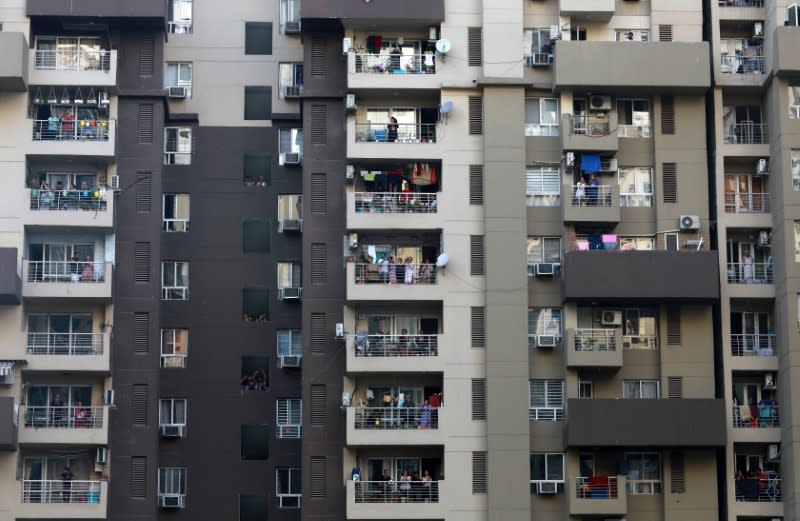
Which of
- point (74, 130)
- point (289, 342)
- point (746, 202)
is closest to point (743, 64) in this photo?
point (746, 202)

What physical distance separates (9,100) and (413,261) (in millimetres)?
18580

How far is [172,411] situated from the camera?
76.9 meters

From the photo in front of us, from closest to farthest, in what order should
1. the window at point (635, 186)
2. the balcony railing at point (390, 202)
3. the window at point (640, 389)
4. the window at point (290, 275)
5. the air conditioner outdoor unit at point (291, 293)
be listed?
the window at point (640, 389)
the balcony railing at point (390, 202)
the window at point (635, 186)
the air conditioner outdoor unit at point (291, 293)
the window at point (290, 275)

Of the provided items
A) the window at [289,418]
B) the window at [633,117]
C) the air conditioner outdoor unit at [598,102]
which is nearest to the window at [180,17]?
the window at [289,418]

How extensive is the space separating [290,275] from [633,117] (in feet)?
54.0

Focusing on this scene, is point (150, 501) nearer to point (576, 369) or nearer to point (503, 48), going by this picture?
point (576, 369)

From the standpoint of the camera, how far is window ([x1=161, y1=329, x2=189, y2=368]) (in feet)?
254

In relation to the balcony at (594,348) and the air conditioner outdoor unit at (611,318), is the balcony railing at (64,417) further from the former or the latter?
the air conditioner outdoor unit at (611,318)

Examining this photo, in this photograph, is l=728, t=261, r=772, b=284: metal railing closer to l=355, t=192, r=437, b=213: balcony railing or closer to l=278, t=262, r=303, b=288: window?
l=355, t=192, r=437, b=213: balcony railing

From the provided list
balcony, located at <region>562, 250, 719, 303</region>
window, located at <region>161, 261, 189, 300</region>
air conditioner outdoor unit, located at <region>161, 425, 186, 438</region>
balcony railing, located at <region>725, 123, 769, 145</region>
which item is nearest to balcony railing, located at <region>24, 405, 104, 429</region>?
air conditioner outdoor unit, located at <region>161, 425, 186, 438</region>

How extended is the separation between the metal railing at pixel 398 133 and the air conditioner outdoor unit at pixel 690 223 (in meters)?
11.2

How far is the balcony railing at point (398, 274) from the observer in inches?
2970

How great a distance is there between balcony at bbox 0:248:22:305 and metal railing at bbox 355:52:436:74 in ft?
54.7

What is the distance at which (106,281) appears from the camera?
7512 cm
